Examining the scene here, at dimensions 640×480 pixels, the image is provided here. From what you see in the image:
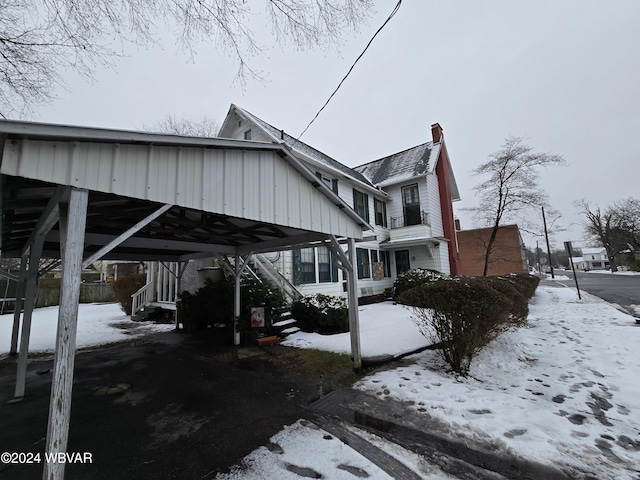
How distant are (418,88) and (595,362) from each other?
22.3 feet

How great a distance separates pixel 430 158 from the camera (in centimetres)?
1582

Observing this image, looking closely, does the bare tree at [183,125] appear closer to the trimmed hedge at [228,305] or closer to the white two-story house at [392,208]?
the white two-story house at [392,208]

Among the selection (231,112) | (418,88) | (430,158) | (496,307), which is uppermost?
(231,112)

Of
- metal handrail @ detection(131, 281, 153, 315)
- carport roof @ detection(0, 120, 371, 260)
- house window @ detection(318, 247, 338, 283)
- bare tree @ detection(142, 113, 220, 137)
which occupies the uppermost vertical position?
bare tree @ detection(142, 113, 220, 137)

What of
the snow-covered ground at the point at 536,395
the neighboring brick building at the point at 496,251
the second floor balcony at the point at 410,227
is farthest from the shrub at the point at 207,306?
the neighboring brick building at the point at 496,251

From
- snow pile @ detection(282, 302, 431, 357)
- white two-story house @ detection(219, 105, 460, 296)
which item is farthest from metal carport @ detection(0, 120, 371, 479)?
white two-story house @ detection(219, 105, 460, 296)

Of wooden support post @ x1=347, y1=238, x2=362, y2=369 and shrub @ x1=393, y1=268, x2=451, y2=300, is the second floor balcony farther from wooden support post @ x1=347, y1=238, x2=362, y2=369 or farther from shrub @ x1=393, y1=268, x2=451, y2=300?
wooden support post @ x1=347, y1=238, x2=362, y2=369

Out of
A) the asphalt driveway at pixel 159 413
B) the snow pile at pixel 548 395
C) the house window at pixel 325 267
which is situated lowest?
the asphalt driveway at pixel 159 413

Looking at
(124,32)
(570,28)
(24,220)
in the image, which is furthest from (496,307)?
(24,220)

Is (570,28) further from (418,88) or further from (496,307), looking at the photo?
(496,307)

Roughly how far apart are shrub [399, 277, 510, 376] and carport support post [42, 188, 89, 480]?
4837 millimetres

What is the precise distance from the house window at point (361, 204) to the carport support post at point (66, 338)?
12.2 meters

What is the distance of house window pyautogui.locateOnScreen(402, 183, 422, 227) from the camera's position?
15.4 m

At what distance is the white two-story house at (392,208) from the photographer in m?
12.5
